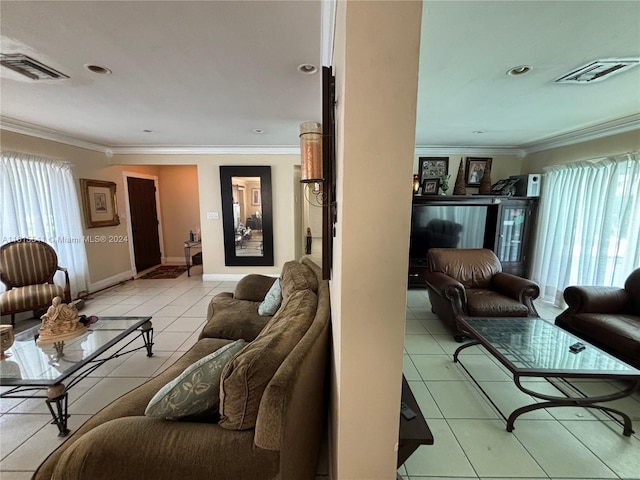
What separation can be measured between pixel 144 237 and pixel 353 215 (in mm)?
6226

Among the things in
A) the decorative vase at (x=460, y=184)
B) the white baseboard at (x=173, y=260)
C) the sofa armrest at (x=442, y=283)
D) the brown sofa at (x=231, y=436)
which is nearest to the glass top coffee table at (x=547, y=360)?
the sofa armrest at (x=442, y=283)

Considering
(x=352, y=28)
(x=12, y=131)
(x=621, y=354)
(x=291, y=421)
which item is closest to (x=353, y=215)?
(x=352, y=28)

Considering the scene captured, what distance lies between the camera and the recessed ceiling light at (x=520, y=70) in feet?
6.10

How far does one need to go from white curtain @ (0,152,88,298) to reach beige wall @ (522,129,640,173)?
7.14m

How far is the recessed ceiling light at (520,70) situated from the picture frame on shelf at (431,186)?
2.46 m

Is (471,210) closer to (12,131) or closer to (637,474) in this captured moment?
(637,474)

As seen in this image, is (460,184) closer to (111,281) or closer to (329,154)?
(329,154)

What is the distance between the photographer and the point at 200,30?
149cm

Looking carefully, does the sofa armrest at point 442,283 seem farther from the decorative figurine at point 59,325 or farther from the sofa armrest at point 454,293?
the decorative figurine at point 59,325

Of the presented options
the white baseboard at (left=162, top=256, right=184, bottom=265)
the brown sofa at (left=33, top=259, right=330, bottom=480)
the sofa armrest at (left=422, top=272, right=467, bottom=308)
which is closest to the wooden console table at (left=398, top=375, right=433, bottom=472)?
the brown sofa at (left=33, top=259, right=330, bottom=480)

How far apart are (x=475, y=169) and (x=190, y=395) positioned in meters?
5.16

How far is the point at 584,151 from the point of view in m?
3.57

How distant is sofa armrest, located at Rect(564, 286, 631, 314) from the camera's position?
97.3 inches

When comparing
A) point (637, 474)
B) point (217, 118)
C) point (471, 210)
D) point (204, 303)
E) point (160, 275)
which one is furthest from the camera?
point (160, 275)
